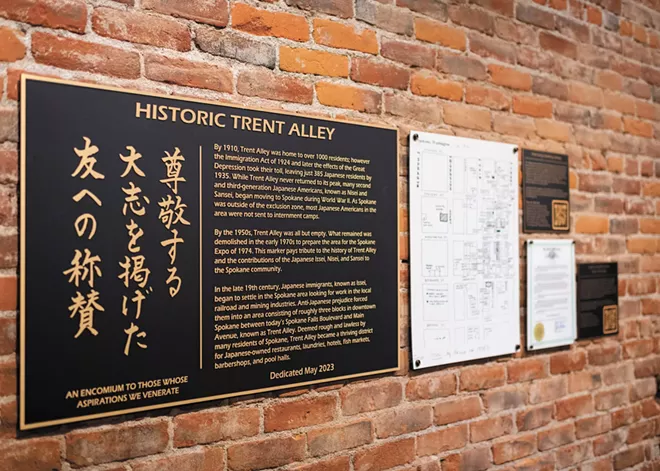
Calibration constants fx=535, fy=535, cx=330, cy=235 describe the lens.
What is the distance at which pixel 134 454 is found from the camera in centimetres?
130

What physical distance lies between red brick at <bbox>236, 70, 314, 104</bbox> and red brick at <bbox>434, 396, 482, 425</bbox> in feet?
3.58

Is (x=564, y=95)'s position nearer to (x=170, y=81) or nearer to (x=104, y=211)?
(x=170, y=81)

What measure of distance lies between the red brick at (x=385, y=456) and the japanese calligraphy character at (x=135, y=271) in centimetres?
83

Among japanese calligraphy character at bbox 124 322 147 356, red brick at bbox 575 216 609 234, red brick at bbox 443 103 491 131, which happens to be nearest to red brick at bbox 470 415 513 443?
red brick at bbox 575 216 609 234

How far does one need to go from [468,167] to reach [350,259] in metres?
0.57

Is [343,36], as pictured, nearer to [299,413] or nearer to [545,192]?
[545,192]

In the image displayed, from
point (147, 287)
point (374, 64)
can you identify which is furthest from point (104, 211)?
point (374, 64)

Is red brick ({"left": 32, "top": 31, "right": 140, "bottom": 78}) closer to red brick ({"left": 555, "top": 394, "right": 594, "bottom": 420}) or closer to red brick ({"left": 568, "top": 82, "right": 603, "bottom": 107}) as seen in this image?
red brick ({"left": 568, "top": 82, "right": 603, "bottom": 107})

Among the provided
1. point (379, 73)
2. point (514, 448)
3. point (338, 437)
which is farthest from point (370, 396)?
point (379, 73)

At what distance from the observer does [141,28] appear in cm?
133

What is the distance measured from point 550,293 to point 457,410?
61 centimetres

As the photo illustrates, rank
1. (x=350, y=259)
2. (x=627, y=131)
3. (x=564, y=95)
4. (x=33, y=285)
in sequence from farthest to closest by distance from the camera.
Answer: (x=627, y=131)
(x=564, y=95)
(x=350, y=259)
(x=33, y=285)

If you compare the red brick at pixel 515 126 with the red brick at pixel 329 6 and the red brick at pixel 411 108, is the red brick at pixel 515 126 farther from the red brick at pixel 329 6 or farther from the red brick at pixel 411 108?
the red brick at pixel 329 6

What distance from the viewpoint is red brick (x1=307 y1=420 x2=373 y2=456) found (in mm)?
1555
